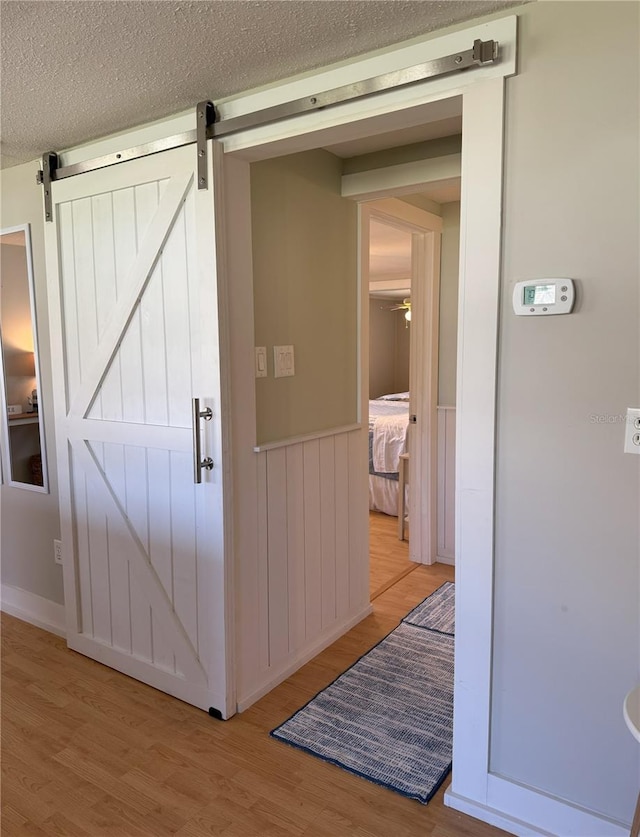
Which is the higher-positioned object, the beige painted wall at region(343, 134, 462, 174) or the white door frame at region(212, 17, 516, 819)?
the beige painted wall at region(343, 134, 462, 174)

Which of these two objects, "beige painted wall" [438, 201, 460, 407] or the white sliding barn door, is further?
"beige painted wall" [438, 201, 460, 407]

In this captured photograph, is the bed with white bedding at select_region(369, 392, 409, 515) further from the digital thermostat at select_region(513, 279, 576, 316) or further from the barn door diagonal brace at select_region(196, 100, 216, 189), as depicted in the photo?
the digital thermostat at select_region(513, 279, 576, 316)

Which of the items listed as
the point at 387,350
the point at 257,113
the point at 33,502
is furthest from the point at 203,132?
the point at 387,350

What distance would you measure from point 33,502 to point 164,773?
1.52 metres

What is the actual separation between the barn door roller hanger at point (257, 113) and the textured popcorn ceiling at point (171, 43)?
0.28ft

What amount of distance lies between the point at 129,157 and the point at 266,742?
2197 mm

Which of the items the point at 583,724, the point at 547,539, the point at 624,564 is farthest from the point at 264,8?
the point at 583,724

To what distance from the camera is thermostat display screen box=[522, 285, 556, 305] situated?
1.46 meters

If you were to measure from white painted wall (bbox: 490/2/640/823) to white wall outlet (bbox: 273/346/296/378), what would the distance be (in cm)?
103

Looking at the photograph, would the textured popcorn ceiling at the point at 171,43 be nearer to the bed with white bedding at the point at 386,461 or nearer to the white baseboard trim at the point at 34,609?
the white baseboard trim at the point at 34,609

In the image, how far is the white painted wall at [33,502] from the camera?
2.62m

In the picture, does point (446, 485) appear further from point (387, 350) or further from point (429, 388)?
point (387, 350)

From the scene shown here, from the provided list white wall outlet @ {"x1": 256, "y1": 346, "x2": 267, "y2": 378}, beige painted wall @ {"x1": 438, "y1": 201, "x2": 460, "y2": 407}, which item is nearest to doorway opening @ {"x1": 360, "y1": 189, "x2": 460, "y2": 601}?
beige painted wall @ {"x1": 438, "y1": 201, "x2": 460, "y2": 407}

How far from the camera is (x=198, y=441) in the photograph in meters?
2.06
